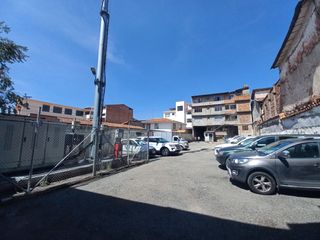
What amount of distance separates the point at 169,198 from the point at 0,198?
4.44 meters

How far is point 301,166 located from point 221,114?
52.0 meters

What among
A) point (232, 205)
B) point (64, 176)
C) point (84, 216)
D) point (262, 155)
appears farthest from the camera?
point (64, 176)

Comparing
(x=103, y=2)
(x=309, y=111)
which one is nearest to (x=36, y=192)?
(x=103, y=2)

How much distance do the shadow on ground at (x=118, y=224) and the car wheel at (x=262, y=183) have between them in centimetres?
197

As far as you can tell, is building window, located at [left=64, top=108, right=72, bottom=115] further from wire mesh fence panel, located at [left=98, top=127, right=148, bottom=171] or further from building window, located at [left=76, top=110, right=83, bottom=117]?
wire mesh fence panel, located at [left=98, top=127, right=148, bottom=171]

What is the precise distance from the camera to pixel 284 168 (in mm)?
5742

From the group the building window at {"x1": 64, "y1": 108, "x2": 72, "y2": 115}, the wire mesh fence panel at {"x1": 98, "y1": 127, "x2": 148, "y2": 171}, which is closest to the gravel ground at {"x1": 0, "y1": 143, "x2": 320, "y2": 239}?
the wire mesh fence panel at {"x1": 98, "y1": 127, "x2": 148, "y2": 171}

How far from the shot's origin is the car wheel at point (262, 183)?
A: 5.86 metres

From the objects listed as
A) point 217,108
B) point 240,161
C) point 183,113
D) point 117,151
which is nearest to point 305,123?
point 240,161

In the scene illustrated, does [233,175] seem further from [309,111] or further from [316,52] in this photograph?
[316,52]

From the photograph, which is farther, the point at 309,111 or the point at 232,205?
the point at 309,111

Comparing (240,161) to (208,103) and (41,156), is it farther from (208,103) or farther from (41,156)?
(208,103)

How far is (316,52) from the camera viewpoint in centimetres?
1108

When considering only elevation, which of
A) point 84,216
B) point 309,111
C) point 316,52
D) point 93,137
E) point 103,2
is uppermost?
point 103,2
